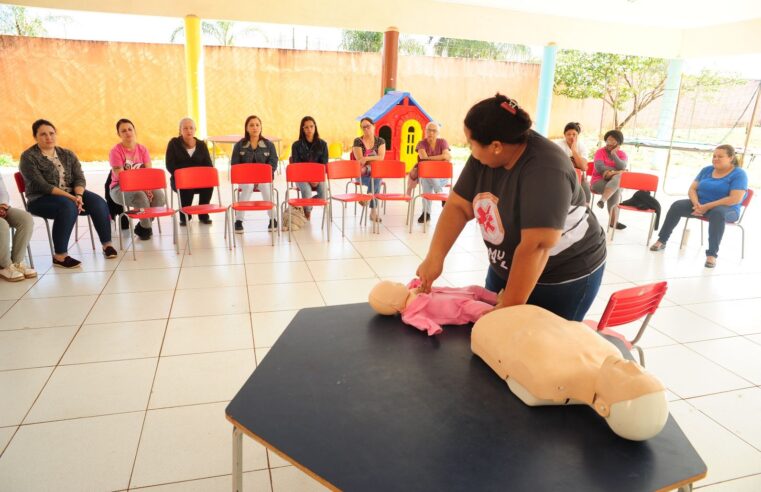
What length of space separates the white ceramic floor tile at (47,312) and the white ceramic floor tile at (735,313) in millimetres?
4413

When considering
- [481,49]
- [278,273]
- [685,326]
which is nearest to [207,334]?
[278,273]

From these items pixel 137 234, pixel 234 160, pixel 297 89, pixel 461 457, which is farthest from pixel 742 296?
pixel 297 89

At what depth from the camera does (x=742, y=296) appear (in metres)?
3.99

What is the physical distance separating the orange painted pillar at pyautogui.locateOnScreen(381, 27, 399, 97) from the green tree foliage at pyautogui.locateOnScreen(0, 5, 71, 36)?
10987 millimetres

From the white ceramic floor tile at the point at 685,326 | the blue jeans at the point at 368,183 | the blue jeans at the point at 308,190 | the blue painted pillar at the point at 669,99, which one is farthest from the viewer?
the blue painted pillar at the point at 669,99

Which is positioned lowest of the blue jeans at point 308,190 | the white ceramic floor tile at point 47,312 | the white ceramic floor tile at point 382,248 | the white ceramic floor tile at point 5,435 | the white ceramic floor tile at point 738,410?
the white ceramic floor tile at point 5,435

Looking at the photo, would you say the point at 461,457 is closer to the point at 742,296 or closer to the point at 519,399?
the point at 519,399

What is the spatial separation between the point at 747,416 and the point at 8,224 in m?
5.18

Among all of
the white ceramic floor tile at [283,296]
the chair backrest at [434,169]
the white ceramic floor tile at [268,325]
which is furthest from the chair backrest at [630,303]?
the chair backrest at [434,169]

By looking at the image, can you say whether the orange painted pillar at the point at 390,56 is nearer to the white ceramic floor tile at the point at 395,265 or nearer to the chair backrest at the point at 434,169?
the chair backrest at the point at 434,169

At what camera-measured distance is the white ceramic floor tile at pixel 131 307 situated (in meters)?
3.24

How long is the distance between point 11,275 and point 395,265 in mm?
3100

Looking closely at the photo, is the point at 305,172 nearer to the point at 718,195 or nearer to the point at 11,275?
the point at 11,275

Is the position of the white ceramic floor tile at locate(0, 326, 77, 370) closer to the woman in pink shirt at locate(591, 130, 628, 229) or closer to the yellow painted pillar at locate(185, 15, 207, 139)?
the woman in pink shirt at locate(591, 130, 628, 229)
